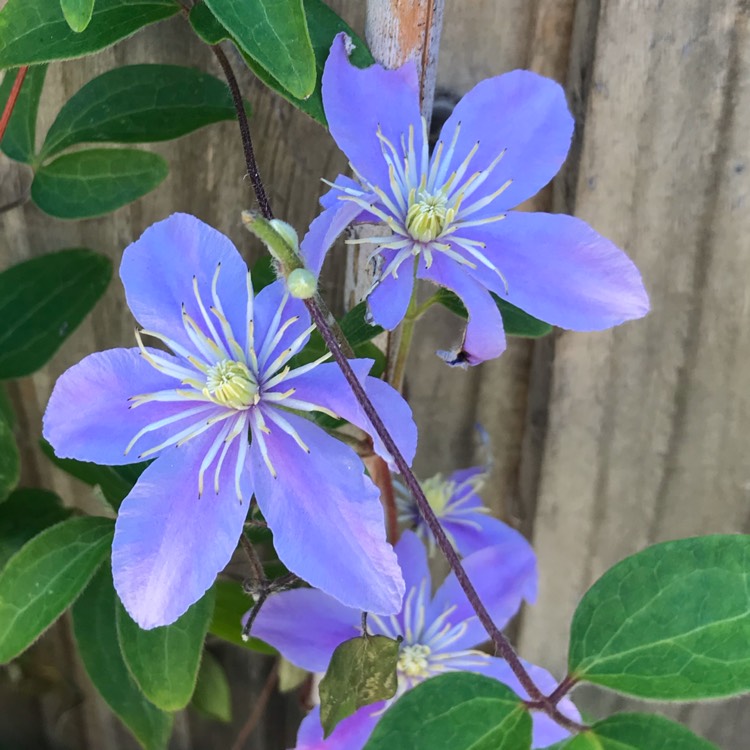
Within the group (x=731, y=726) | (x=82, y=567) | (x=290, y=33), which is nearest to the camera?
(x=290, y=33)

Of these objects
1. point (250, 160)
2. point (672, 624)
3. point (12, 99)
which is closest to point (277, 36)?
point (250, 160)

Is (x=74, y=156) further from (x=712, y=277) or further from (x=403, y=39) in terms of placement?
(x=712, y=277)

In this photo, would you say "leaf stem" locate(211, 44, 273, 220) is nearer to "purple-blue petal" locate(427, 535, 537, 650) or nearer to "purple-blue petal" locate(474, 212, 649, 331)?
"purple-blue petal" locate(474, 212, 649, 331)

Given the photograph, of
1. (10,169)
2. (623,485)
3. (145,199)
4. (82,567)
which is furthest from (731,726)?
(10,169)

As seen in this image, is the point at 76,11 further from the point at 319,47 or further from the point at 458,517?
the point at 458,517

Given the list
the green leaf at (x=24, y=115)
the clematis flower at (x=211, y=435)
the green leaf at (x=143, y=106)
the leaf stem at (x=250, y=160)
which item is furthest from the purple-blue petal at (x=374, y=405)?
the green leaf at (x=24, y=115)

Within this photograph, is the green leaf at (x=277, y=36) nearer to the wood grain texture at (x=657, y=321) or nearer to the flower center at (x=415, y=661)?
the wood grain texture at (x=657, y=321)
